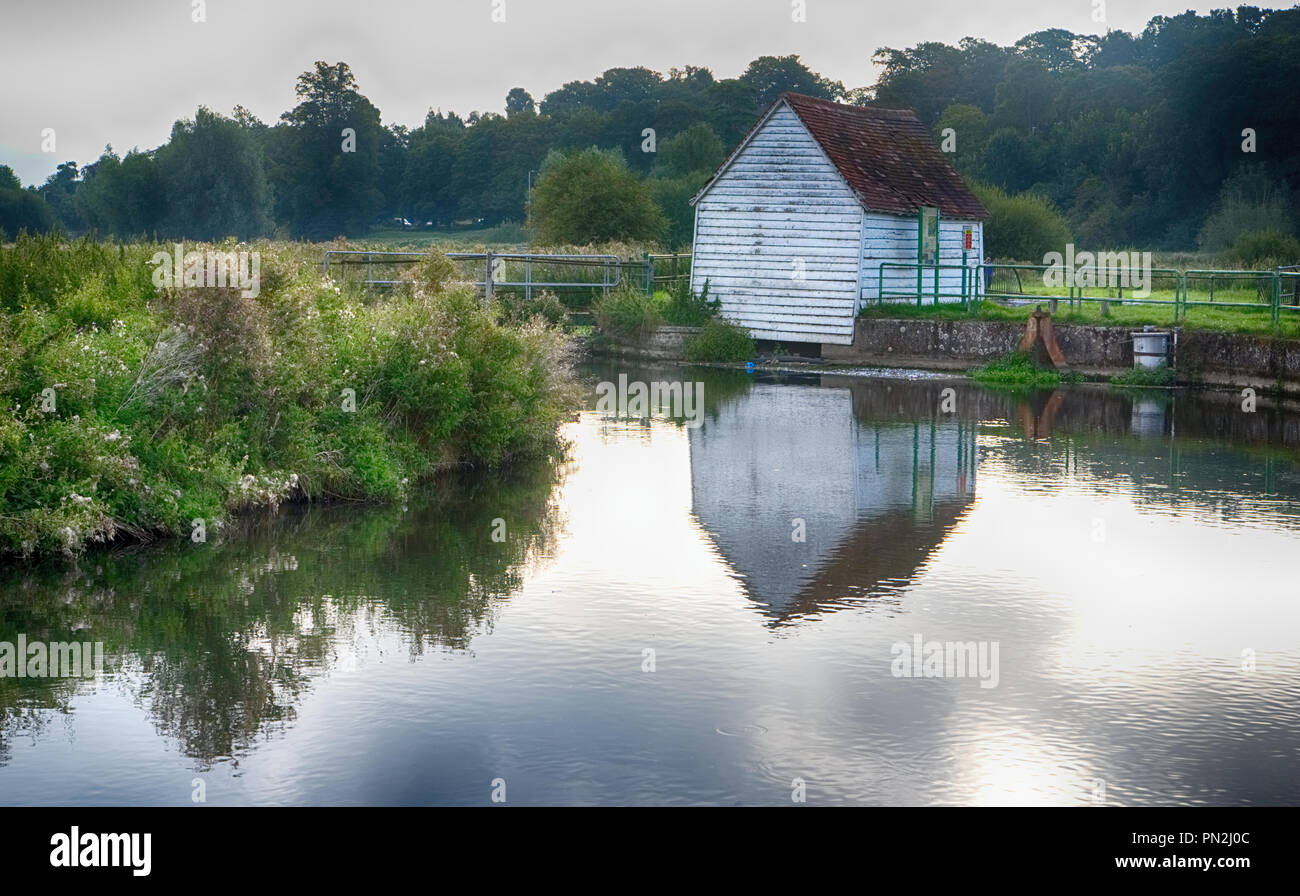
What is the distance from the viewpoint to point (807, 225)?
120ft

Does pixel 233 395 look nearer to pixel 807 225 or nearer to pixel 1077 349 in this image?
pixel 1077 349

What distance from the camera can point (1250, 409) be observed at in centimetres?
2673

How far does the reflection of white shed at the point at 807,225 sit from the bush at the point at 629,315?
1453 mm

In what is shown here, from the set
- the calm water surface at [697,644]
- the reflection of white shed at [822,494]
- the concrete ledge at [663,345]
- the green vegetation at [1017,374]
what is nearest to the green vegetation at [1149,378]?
the green vegetation at [1017,374]

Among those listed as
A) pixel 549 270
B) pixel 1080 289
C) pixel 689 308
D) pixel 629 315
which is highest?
pixel 549 270

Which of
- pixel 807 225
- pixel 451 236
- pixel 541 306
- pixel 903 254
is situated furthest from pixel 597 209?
pixel 451 236

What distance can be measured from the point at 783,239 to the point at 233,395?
22.2 meters

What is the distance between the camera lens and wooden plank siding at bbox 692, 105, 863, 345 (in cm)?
3603

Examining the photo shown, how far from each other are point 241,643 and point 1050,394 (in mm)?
21470

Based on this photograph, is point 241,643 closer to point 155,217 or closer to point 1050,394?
point 1050,394

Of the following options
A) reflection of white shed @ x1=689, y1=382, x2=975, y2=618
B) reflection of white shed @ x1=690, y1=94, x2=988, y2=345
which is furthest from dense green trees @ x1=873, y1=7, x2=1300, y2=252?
reflection of white shed @ x1=689, y1=382, x2=975, y2=618

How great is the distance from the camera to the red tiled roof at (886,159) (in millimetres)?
36562

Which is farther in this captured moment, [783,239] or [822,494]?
[783,239]

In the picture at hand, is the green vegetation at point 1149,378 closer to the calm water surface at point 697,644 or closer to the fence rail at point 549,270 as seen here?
the calm water surface at point 697,644
